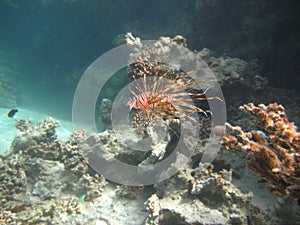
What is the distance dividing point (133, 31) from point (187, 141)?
8411mm

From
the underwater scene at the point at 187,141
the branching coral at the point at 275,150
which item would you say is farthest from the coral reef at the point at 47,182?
the branching coral at the point at 275,150

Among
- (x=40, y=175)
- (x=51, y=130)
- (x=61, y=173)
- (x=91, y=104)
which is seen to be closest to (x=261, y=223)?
(x=61, y=173)

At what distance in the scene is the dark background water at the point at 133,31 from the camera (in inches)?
257

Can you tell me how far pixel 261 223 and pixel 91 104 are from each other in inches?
437

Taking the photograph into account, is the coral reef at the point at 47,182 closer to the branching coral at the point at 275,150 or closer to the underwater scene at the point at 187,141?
the underwater scene at the point at 187,141

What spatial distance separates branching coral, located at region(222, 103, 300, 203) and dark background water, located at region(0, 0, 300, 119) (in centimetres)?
346

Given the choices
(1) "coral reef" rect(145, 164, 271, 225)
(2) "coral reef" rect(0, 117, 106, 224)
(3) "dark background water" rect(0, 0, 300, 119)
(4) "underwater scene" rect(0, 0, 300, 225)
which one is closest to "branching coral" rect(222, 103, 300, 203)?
(4) "underwater scene" rect(0, 0, 300, 225)

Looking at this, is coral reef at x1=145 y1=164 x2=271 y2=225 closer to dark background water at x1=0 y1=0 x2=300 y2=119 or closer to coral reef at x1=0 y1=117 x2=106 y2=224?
coral reef at x1=0 y1=117 x2=106 y2=224

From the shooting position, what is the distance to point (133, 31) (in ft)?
33.9

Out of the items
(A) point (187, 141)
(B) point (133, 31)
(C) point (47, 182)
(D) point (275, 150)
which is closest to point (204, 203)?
(A) point (187, 141)

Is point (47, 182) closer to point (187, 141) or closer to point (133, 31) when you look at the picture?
point (187, 141)

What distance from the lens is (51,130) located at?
5.28 m

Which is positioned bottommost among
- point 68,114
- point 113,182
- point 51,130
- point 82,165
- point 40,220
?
point 40,220

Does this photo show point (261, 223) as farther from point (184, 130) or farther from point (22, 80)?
point (22, 80)
